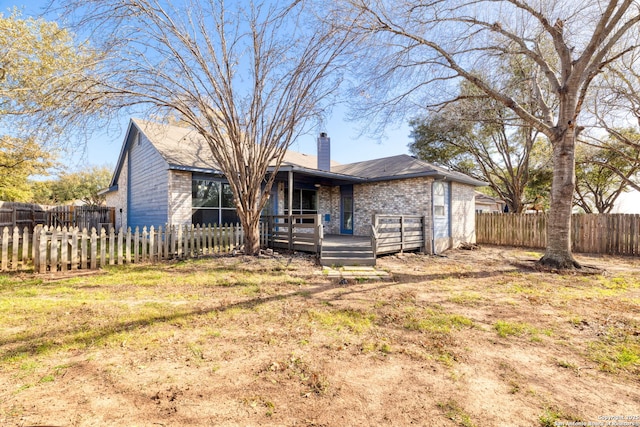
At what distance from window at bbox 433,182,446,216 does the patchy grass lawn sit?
6.28m

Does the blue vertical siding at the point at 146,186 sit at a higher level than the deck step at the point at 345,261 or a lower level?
higher

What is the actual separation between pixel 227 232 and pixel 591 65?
12.2 m

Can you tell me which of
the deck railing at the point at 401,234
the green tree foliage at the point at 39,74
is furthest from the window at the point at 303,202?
the green tree foliage at the point at 39,74

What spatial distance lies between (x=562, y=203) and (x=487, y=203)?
18.8m

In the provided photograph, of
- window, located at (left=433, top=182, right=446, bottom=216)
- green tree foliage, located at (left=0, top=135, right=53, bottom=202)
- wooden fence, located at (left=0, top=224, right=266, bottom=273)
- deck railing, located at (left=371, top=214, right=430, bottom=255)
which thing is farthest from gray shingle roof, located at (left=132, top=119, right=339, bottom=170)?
window, located at (left=433, top=182, right=446, bottom=216)

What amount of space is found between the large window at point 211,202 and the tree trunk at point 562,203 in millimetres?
11327

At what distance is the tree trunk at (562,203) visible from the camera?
7934 mm

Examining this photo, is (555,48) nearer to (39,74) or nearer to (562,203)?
(562,203)

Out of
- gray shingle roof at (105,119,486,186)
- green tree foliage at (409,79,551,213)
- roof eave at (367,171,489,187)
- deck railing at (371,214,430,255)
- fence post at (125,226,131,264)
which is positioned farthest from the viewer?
green tree foliage at (409,79,551,213)

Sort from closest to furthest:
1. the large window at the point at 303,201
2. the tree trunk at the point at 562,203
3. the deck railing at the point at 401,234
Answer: the tree trunk at the point at 562,203 < the deck railing at the point at 401,234 < the large window at the point at 303,201

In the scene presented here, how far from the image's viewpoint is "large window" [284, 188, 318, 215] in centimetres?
1359

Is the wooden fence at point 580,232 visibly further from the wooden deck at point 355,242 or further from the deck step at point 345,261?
the deck step at point 345,261

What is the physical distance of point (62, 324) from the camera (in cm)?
371

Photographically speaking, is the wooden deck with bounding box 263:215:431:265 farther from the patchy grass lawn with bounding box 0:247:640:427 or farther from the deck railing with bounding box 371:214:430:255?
the patchy grass lawn with bounding box 0:247:640:427
